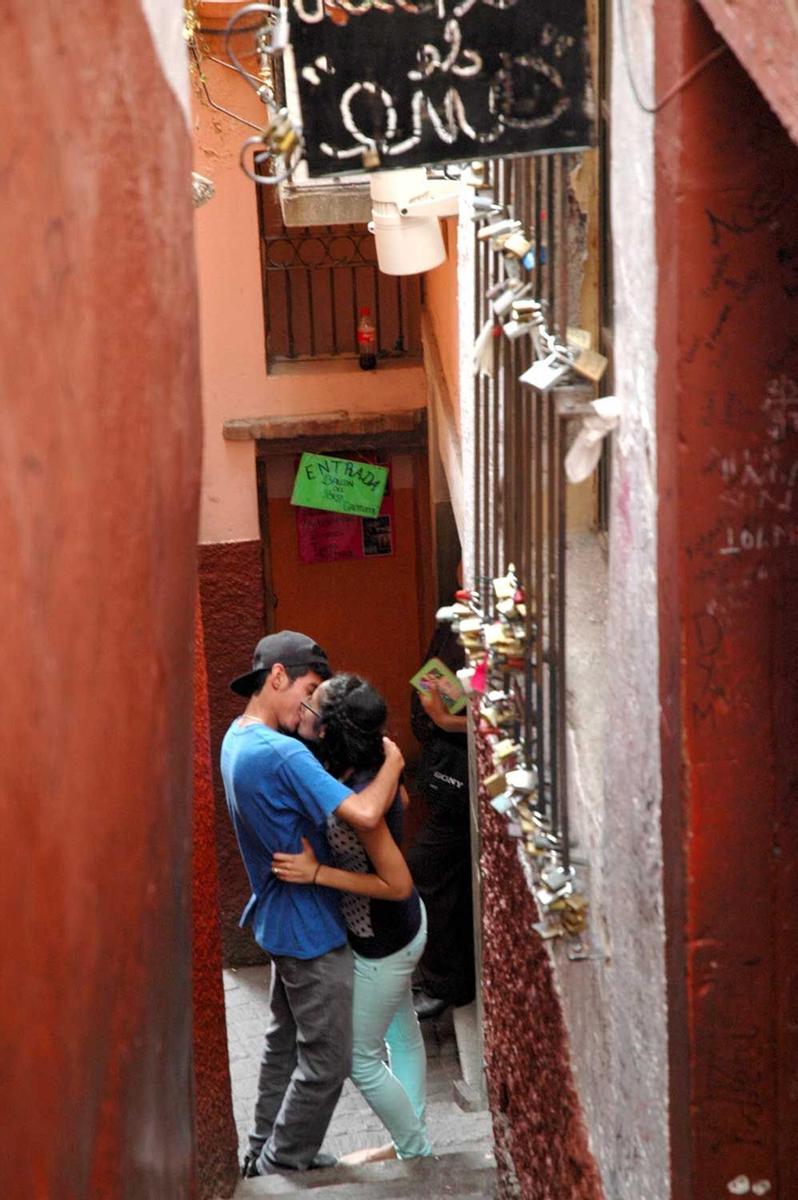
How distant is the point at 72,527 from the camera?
2.30 m

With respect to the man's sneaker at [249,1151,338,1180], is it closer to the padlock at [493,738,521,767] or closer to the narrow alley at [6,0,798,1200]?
the narrow alley at [6,0,798,1200]

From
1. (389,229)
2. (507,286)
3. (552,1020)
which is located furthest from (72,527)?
(389,229)

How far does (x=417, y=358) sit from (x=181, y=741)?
5479 mm

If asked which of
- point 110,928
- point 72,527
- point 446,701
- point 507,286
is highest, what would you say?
point 507,286

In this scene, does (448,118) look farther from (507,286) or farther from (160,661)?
(160,661)

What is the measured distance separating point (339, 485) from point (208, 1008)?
345cm

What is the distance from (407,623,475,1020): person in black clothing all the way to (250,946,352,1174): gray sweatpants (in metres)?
1.58

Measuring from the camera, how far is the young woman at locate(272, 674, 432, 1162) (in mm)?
5016

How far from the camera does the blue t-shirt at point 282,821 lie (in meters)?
4.96

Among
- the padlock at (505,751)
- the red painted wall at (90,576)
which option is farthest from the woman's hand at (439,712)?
the red painted wall at (90,576)

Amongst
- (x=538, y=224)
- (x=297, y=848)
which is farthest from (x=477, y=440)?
(x=297, y=848)

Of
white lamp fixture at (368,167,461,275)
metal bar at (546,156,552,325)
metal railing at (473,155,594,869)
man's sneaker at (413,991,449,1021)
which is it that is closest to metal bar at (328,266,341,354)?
man's sneaker at (413,991,449,1021)

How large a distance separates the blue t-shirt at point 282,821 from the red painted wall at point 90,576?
2005 millimetres

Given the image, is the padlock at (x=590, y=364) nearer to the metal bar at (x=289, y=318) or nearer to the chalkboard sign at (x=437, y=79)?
the chalkboard sign at (x=437, y=79)
